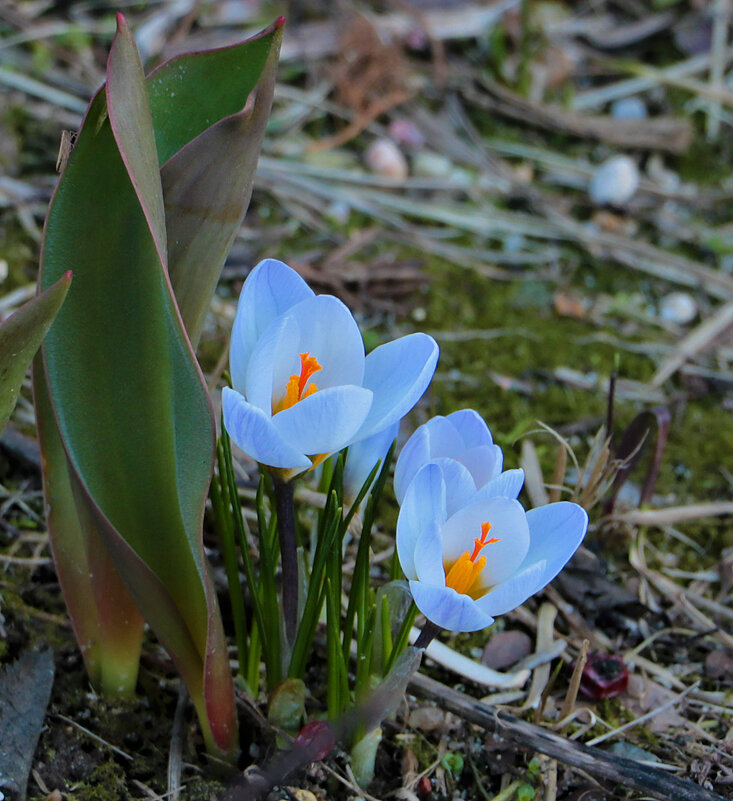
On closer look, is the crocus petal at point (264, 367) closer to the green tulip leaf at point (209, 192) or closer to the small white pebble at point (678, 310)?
the green tulip leaf at point (209, 192)

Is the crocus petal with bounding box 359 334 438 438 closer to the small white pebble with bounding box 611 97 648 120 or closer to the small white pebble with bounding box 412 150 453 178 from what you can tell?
the small white pebble with bounding box 412 150 453 178

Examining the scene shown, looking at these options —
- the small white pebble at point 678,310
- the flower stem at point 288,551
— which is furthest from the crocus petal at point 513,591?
the small white pebble at point 678,310

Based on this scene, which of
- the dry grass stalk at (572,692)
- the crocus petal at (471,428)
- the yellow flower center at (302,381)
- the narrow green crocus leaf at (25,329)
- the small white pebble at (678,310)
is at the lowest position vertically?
the small white pebble at (678,310)

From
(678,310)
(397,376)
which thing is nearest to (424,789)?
(397,376)

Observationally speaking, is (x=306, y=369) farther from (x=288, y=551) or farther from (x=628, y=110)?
(x=628, y=110)

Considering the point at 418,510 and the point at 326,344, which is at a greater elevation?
the point at 326,344

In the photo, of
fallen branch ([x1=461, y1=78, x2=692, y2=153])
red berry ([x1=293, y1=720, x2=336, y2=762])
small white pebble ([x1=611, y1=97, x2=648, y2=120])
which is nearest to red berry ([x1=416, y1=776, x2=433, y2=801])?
red berry ([x1=293, y1=720, x2=336, y2=762])

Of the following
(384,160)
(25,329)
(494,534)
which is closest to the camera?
(25,329)
